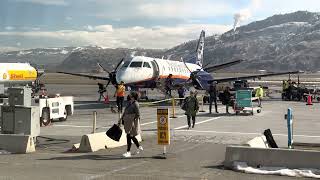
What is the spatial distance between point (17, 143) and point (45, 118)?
740cm

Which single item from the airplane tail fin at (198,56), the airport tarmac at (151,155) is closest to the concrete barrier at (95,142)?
the airport tarmac at (151,155)

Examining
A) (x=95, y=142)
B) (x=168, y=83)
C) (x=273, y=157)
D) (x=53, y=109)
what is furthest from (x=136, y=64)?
(x=273, y=157)

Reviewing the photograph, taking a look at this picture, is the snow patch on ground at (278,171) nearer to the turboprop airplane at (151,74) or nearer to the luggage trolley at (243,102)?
the luggage trolley at (243,102)

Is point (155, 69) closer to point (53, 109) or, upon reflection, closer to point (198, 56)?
point (53, 109)

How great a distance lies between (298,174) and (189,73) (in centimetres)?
2941

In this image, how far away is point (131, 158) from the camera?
12.1 metres

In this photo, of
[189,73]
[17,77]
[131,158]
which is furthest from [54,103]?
[17,77]

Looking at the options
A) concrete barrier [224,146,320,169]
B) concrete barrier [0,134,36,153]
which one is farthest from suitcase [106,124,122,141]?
concrete barrier [224,146,320,169]

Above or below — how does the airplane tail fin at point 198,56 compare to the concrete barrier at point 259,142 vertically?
above

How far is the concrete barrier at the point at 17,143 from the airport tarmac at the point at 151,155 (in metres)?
0.34

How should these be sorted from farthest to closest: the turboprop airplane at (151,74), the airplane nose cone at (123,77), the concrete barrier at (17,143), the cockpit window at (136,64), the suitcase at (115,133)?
the cockpit window at (136,64), the turboprop airplane at (151,74), the airplane nose cone at (123,77), the concrete barrier at (17,143), the suitcase at (115,133)

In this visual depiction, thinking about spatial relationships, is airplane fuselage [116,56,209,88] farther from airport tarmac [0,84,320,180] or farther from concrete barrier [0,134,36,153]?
concrete barrier [0,134,36,153]

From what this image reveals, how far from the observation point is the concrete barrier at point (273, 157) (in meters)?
10.1

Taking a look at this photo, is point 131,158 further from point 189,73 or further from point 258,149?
point 189,73
